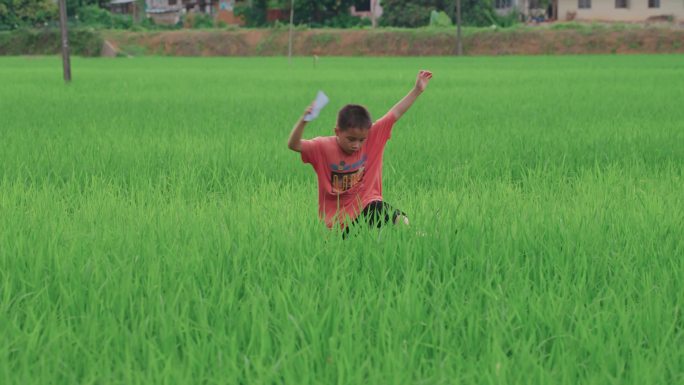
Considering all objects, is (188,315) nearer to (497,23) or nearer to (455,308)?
(455,308)

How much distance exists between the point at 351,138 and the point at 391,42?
4385cm

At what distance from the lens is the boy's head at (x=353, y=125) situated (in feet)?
9.83

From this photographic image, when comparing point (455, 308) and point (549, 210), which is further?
point (549, 210)

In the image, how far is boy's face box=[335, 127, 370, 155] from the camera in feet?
9.89

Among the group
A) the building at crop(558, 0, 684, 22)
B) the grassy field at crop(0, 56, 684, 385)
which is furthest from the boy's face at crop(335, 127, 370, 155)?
the building at crop(558, 0, 684, 22)

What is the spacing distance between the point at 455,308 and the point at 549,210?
4.59 ft

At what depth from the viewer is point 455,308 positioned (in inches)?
88.2

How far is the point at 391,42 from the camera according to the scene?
46188 millimetres

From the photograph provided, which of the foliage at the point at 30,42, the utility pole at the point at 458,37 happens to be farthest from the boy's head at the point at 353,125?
the foliage at the point at 30,42

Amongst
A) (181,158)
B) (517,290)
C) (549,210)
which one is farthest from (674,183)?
(181,158)

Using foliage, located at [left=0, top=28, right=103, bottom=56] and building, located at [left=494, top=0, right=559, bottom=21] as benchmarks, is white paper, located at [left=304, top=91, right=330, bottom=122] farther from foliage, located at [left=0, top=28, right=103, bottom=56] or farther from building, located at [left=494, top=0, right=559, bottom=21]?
building, located at [left=494, top=0, right=559, bottom=21]

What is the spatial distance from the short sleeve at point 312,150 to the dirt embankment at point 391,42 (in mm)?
42313

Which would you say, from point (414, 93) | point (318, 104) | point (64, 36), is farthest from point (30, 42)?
point (318, 104)

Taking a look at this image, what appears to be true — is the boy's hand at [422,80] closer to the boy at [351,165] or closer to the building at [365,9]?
the boy at [351,165]
